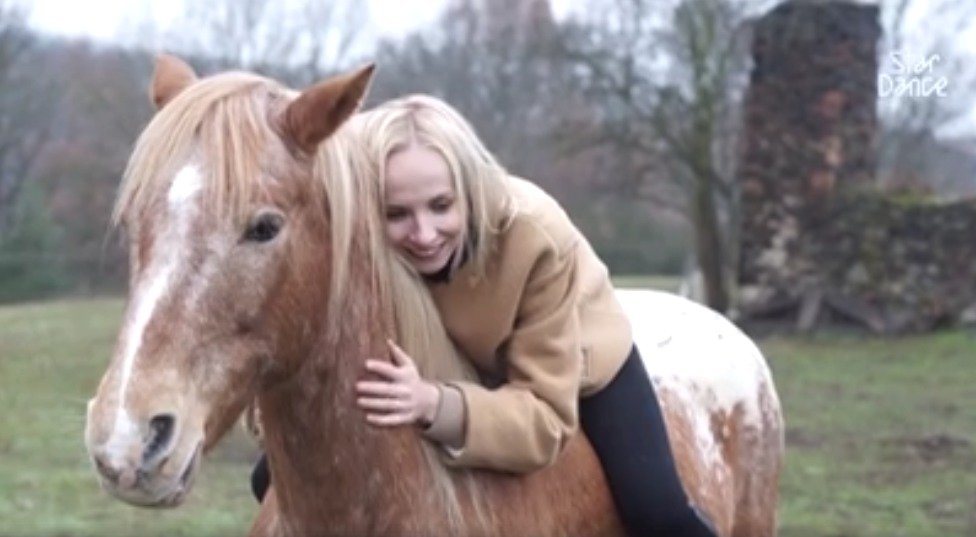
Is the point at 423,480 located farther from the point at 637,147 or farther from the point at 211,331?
the point at 637,147

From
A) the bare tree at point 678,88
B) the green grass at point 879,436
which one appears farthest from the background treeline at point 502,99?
the green grass at point 879,436

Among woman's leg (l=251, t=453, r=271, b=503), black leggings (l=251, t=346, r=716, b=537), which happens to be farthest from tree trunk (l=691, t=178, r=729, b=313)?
black leggings (l=251, t=346, r=716, b=537)

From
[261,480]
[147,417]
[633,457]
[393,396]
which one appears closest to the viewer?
[147,417]

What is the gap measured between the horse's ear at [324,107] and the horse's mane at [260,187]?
36 millimetres

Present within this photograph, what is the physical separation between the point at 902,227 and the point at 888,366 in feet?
9.42

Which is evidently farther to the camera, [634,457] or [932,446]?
[932,446]

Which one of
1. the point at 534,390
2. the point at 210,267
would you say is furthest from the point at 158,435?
the point at 534,390

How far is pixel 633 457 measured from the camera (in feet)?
10.7

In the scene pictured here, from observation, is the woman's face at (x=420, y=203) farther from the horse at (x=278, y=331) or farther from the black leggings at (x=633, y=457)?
the black leggings at (x=633, y=457)

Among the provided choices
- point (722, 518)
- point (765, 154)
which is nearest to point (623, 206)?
point (765, 154)

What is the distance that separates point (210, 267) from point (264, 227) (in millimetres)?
120

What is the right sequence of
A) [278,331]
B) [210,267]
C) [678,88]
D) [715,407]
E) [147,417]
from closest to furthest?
[147,417]
[210,267]
[278,331]
[715,407]
[678,88]

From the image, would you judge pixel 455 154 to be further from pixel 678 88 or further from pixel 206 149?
pixel 678 88

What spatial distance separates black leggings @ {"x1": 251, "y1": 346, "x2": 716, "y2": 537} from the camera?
3.27 metres
